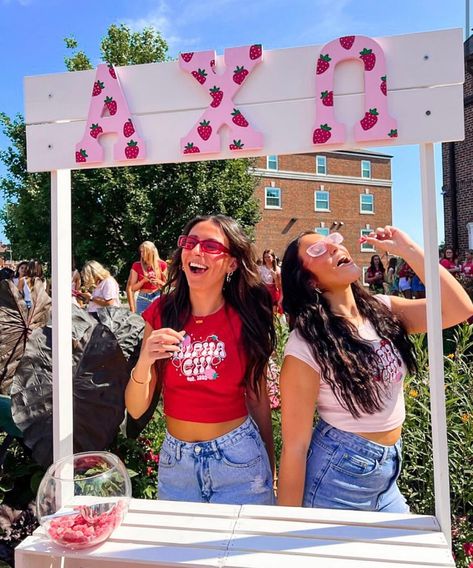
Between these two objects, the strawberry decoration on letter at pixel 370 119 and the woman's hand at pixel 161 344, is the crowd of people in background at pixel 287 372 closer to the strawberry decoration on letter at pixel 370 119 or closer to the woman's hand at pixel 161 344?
the woman's hand at pixel 161 344

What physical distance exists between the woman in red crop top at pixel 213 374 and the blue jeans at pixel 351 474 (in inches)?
6.5

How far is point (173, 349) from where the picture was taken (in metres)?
1.38

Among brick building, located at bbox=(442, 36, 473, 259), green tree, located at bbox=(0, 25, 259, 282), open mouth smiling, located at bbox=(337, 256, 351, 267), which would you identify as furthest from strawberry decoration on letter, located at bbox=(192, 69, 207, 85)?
brick building, located at bbox=(442, 36, 473, 259)

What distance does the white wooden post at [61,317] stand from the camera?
1.43 meters

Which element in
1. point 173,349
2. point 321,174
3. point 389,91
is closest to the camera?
point 389,91

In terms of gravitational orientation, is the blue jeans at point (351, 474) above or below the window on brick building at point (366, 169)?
below

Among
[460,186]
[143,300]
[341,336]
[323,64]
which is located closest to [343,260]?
[341,336]

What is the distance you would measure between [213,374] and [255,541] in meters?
0.50

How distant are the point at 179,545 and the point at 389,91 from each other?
1.20 metres

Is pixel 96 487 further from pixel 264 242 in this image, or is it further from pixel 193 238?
pixel 264 242

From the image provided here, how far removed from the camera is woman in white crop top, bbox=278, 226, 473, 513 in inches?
56.6

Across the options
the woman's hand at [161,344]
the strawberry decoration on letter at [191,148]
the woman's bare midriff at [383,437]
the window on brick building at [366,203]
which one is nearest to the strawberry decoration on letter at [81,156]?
→ the strawberry decoration on letter at [191,148]

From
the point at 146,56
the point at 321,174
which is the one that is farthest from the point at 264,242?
the point at 146,56

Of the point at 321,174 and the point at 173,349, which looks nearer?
the point at 173,349
